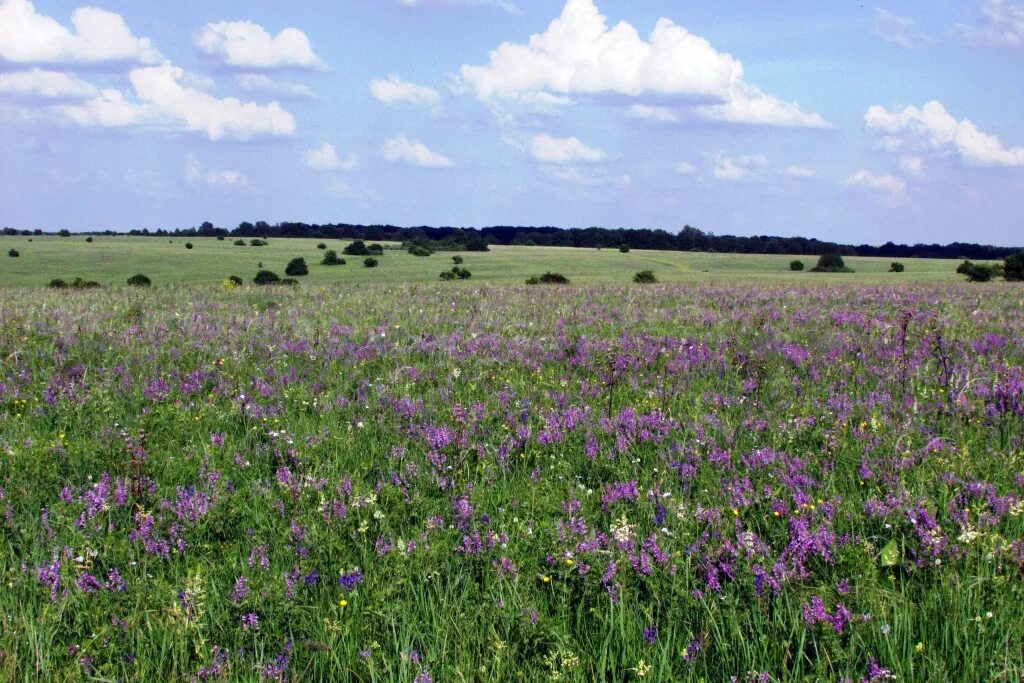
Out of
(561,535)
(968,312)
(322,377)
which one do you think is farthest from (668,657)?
(968,312)

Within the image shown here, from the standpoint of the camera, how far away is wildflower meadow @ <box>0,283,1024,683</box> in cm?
311

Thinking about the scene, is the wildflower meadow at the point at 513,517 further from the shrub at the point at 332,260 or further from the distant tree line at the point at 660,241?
the distant tree line at the point at 660,241

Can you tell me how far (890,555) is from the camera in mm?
3682

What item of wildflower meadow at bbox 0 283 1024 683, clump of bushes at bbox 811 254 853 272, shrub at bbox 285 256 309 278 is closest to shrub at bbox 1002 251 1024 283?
clump of bushes at bbox 811 254 853 272

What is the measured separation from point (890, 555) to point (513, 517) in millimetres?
1866

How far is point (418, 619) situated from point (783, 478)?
2.42 m

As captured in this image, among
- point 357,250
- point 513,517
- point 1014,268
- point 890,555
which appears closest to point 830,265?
point 1014,268

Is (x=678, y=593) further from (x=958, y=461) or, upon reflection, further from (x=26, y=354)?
(x=26, y=354)

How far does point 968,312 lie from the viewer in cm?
1275

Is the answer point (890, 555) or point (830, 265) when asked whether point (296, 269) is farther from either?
point (890, 555)

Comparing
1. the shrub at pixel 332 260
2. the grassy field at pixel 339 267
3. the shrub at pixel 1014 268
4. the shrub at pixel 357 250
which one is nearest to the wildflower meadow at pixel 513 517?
the grassy field at pixel 339 267

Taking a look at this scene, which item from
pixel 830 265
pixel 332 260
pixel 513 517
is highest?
pixel 830 265

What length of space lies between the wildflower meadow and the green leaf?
0.06ft

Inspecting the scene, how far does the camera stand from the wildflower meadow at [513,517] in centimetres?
311
